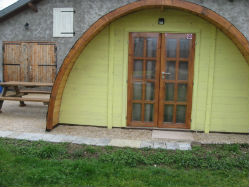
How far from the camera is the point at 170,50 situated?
253 inches

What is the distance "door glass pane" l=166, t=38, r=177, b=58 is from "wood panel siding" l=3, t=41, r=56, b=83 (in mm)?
6251

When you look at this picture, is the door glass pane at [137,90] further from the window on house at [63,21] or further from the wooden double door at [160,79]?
the window on house at [63,21]

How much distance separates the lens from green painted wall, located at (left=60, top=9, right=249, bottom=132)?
6.30 metres

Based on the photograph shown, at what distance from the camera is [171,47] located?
252 inches

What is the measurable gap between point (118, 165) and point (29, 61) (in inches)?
349

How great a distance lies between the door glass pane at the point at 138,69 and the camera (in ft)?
21.4

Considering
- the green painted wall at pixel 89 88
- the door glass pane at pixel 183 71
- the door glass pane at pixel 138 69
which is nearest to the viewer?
the door glass pane at pixel 183 71

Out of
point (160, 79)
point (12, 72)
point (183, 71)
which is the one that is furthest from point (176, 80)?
point (12, 72)

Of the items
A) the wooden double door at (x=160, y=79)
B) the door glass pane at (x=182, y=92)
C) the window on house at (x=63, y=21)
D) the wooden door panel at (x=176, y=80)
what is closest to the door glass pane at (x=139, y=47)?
the wooden double door at (x=160, y=79)

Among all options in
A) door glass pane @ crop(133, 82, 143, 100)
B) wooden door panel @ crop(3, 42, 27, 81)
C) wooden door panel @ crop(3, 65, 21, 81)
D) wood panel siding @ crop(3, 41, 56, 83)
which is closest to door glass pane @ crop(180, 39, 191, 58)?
door glass pane @ crop(133, 82, 143, 100)

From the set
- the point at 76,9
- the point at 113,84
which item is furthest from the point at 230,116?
the point at 76,9

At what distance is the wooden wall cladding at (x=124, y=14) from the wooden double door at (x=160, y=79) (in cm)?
77

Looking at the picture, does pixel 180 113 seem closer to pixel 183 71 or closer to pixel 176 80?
pixel 176 80

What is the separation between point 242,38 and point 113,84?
2979mm
